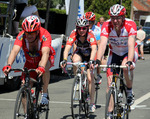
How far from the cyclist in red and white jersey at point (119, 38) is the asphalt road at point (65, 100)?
3.77 feet

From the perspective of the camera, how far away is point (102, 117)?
8.30 metres

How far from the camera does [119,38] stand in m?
7.29

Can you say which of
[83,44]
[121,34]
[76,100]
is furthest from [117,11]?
[83,44]

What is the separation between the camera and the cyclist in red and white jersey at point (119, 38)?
7.01 meters

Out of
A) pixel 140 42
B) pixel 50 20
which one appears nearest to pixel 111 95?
pixel 50 20

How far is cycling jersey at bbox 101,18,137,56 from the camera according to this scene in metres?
7.20

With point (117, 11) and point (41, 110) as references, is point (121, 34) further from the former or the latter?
point (41, 110)

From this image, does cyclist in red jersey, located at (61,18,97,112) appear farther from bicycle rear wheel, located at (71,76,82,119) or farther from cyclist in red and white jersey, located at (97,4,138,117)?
cyclist in red and white jersey, located at (97,4,138,117)

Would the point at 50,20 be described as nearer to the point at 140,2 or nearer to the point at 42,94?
the point at 42,94

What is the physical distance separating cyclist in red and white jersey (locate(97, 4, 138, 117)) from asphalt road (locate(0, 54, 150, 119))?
115 centimetres

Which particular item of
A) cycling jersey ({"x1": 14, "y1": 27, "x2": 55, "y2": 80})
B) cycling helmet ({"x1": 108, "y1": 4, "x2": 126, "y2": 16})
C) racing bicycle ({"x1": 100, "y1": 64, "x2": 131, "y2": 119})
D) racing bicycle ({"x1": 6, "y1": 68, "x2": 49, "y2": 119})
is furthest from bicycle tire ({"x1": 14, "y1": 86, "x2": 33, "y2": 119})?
cycling helmet ({"x1": 108, "y1": 4, "x2": 126, "y2": 16})

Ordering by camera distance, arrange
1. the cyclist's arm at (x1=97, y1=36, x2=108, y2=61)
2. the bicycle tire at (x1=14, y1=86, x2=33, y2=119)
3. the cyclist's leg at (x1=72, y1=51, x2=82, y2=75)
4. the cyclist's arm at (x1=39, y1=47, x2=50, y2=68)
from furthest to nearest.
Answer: the cyclist's leg at (x1=72, y1=51, x2=82, y2=75)
the cyclist's arm at (x1=97, y1=36, x2=108, y2=61)
the cyclist's arm at (x1=39, y1=47, x2=50, y2=68)
the bicycle tire at (x1=14, y1=86, x2=33, y2=119)

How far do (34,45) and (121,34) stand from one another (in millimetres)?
1448

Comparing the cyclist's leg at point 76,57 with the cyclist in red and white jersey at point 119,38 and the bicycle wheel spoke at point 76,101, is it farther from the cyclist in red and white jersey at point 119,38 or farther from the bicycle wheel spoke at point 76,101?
the cyclist in red and white jersey at point 119,38
